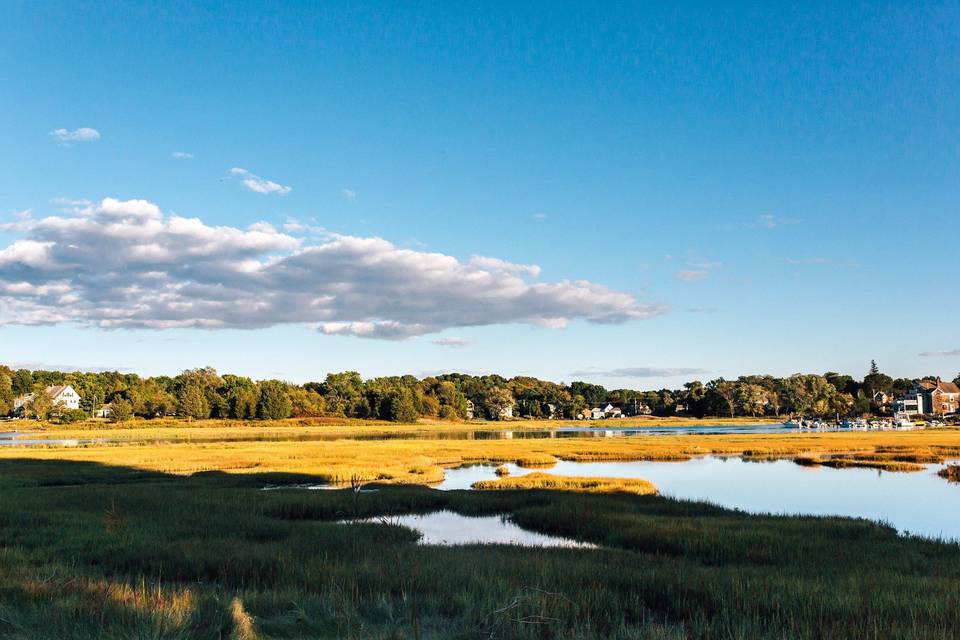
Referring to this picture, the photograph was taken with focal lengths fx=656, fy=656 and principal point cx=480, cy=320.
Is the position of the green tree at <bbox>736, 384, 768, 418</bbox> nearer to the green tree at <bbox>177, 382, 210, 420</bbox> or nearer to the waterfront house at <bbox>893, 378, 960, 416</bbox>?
the waterfront house at <bbox>893, 378, 960, 416</bbox>

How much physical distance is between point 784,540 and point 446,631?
13.5m

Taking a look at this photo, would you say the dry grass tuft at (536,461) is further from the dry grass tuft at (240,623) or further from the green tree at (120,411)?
the green tree at (120,411)

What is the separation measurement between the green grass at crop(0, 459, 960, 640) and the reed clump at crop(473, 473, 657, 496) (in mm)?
5829

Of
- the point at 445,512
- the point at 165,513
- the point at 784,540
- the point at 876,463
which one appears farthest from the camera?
the point at 876,463

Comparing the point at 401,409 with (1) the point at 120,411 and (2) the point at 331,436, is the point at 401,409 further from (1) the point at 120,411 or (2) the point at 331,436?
(2) the point at 331,436

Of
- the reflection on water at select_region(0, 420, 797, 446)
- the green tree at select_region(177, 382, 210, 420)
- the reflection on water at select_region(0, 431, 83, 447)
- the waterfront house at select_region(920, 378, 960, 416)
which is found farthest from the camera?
the waterfront house at select_region(920, 378, 960, 416)

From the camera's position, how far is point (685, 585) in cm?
1352

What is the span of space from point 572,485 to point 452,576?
22224mm

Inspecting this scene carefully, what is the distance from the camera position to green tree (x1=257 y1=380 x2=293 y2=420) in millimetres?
161625

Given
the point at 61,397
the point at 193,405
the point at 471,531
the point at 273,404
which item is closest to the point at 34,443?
the point at 471,531

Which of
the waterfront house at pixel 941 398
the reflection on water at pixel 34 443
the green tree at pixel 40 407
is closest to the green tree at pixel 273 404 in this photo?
the green tree at pixel 40 407

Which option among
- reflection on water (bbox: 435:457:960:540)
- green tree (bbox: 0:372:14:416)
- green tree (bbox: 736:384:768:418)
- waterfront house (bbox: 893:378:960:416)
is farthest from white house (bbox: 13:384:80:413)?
waterfront house (bbox: 893:378:960:416)

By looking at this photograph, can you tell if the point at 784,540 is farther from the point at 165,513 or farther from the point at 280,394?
the point at 280,394

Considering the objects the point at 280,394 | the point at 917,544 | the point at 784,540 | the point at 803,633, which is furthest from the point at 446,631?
the point at 280,394
